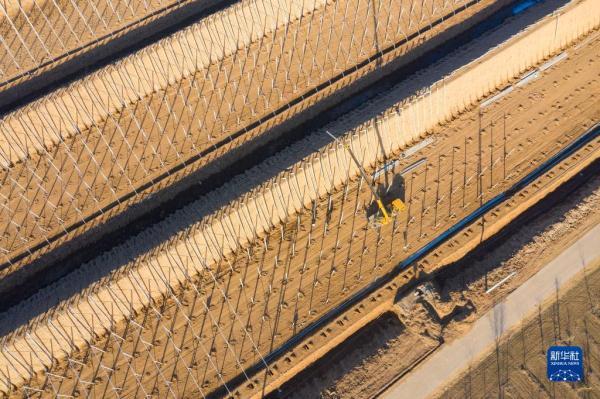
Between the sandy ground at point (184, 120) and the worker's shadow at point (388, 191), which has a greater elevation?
the sandy ground at point (184, 120)

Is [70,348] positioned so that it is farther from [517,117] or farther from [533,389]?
[517,117]

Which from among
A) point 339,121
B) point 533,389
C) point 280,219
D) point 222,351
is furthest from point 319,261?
point 533,389

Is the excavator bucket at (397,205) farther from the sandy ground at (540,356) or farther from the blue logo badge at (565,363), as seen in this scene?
the blue logo badge at (565,363)

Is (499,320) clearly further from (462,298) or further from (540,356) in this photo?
(540,356)

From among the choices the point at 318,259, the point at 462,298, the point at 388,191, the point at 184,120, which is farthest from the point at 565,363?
the point at 184,120

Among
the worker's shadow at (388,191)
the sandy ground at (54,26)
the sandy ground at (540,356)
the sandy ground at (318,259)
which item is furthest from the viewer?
the sandy ground at (54,26)

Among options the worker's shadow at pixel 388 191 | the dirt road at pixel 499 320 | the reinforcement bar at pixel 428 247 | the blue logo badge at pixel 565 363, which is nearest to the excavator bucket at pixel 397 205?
the worker's shadow at pixel 388 191
